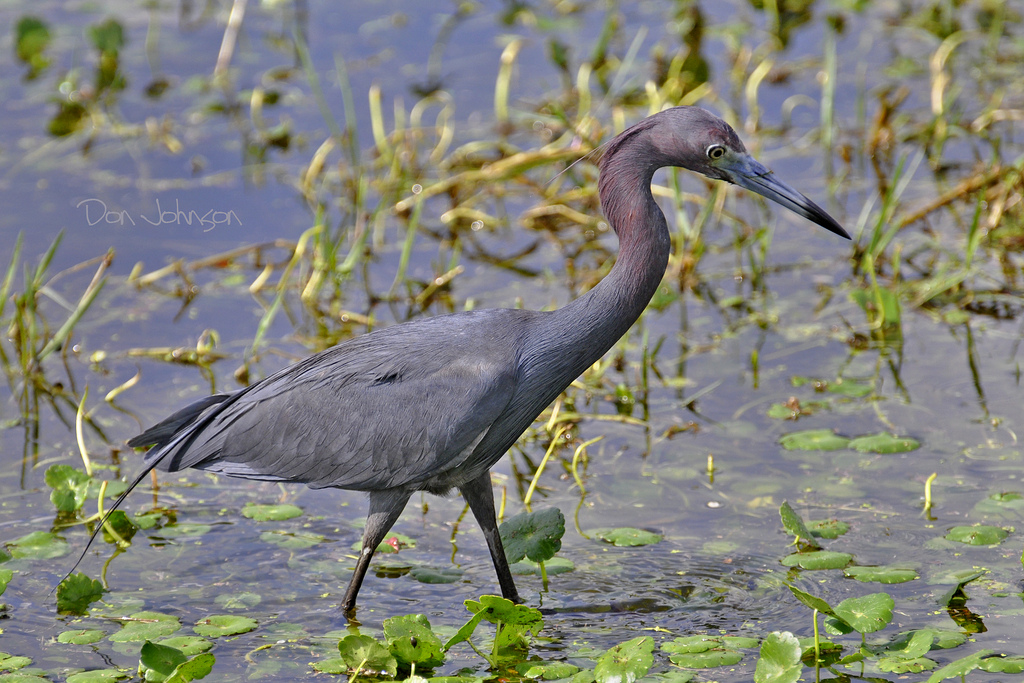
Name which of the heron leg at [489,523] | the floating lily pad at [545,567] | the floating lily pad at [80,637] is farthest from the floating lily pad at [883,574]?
the floating lily pad at [80,637]

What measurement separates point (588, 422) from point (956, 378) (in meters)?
1.84

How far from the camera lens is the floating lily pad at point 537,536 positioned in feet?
14.0

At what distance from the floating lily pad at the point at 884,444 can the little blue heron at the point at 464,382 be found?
4.92 ft

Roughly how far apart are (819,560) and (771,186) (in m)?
1.42

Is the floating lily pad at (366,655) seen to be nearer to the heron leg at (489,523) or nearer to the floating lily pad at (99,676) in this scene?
the heron leg at (489,523)

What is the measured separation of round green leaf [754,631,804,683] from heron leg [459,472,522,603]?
3.63ft

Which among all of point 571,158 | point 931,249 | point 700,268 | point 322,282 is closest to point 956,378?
point 931,249

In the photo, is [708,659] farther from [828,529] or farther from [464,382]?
[464,382]

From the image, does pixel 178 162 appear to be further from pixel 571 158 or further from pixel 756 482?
pixel 756 482

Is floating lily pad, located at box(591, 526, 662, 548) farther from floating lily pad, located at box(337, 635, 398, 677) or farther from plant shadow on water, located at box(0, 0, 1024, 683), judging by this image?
floating lily pad, located at box(337, 635, 398, 677)

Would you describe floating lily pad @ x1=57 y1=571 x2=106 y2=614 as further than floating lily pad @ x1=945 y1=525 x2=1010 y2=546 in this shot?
No

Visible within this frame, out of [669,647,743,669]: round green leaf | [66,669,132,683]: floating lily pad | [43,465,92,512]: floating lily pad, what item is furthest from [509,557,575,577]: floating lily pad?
[43,465,92,512]: floating lily pad

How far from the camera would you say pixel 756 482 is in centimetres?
511
